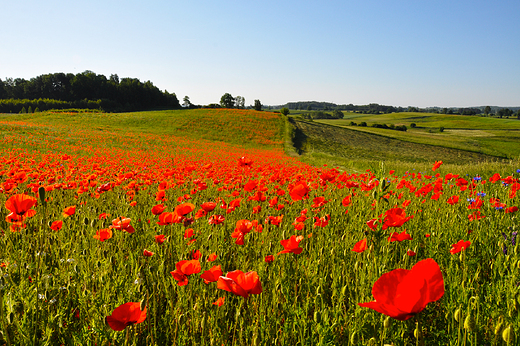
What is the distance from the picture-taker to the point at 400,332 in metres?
1.47

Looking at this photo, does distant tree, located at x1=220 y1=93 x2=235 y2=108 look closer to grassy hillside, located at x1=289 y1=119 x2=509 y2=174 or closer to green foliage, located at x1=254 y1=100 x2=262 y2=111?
green foliage, located at x1=254 y1=100 x2=262 y2=111

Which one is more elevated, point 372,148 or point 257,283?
point 257,283

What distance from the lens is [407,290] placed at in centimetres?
75

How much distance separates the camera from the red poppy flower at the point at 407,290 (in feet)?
2.46

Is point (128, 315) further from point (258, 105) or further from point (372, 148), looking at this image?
point (258, 105)

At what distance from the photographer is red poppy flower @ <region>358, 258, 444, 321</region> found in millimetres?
750

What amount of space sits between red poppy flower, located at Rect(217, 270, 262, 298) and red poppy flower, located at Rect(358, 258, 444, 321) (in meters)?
0.41

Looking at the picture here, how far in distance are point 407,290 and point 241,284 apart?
1.83ft

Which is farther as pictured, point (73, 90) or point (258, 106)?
point (258, 106)

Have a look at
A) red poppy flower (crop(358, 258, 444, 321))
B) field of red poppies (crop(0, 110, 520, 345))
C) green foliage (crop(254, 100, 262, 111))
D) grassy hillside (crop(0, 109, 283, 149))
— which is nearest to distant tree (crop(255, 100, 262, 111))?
green foliage (crop(254, 100, 262, 111))

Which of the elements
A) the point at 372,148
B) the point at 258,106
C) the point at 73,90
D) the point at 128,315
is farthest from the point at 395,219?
the point at 73,90

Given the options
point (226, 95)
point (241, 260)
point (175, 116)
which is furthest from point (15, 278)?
point (226, 95)

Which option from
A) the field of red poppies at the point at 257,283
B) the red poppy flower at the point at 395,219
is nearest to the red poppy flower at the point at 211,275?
the field of red poppies at the point at 257,283

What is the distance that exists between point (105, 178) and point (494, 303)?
568 centimetres
